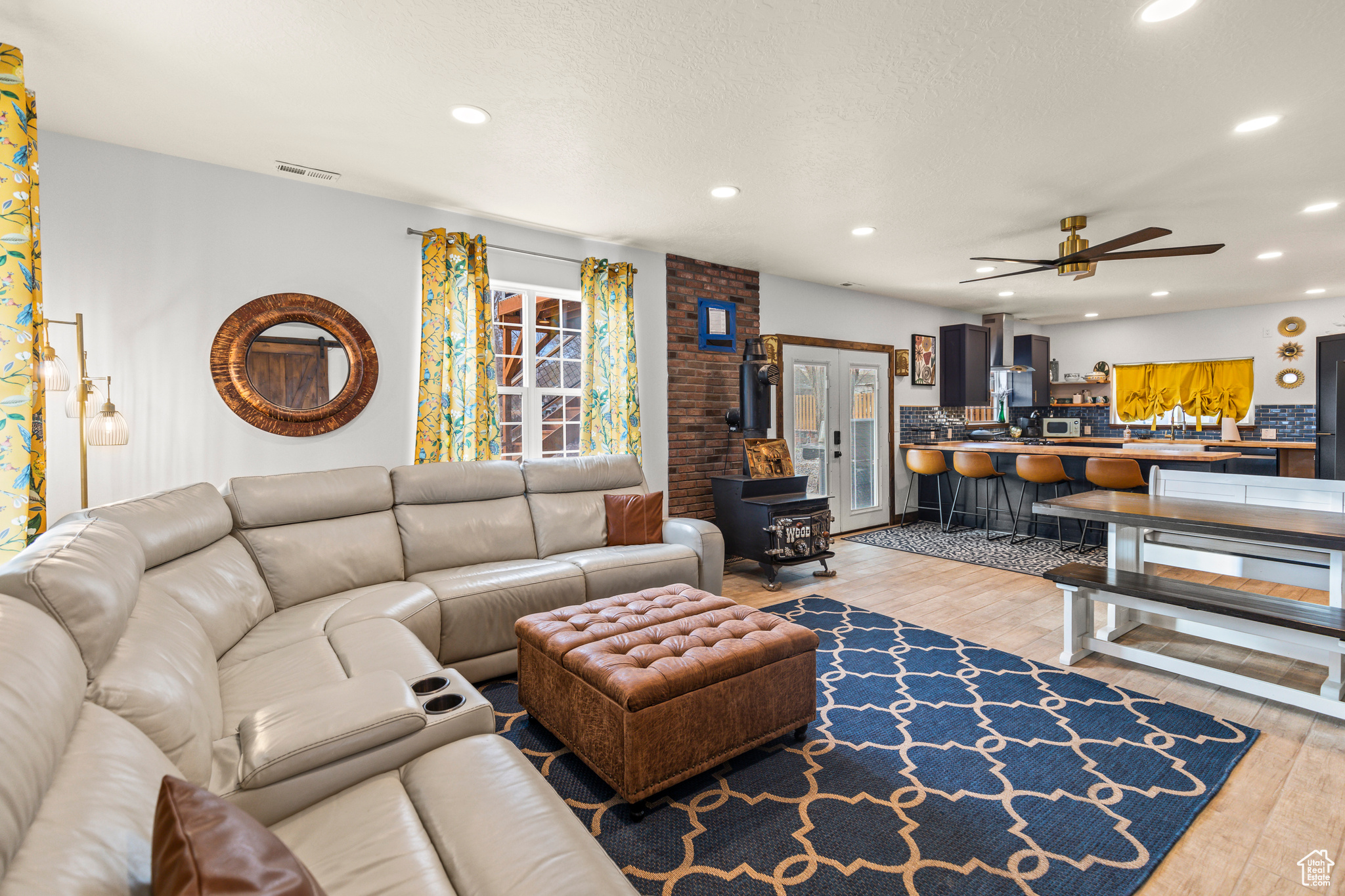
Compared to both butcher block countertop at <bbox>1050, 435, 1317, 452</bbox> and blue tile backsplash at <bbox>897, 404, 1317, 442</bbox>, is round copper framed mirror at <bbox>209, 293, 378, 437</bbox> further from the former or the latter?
butcher block countertop at <bbox>1050, 435, 1317, 452</bbox>

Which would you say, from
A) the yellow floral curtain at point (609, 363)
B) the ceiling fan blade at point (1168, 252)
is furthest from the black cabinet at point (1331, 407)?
the yellow floral curtain at point (609, 363)

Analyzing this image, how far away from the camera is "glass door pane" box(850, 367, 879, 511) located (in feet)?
21.0

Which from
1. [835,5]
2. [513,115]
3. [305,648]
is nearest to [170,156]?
[513,115]

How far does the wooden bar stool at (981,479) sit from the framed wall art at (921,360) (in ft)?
3.71

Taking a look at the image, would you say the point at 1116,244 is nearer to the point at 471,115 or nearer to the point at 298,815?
the point at 471,115

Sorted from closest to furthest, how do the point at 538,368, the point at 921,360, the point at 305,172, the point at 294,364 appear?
the point at 305,172, the point at 294,364, the point at 538,368, the point at 921,360

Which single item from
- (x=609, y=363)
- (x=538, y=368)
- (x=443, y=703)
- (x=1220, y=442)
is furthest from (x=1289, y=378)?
(x=443, y=703)

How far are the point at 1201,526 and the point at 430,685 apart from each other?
3.09 meters

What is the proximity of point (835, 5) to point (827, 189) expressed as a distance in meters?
1.62

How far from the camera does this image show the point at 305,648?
208 centimetres

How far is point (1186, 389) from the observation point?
25.8ft

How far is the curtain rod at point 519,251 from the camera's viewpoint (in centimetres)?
365

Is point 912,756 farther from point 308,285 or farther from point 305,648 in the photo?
point 308,285

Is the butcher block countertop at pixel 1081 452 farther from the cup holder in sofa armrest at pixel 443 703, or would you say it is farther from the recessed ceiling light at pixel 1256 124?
the cup holder in sofa armrest at pixel 443 703
